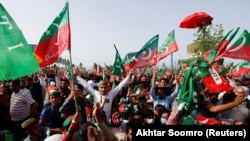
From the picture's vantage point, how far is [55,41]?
5.45 meters

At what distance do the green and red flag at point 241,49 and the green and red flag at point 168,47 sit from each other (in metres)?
3.10

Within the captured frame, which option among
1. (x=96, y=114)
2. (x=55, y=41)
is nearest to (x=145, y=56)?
(x=55, y=41)

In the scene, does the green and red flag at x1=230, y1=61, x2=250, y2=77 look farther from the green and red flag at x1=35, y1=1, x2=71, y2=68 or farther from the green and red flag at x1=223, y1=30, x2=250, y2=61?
the green and red flag at x1=35, y1=1, x2=71, y2=68

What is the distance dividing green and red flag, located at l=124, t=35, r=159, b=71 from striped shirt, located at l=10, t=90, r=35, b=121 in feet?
14.9

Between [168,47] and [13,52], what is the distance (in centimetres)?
656

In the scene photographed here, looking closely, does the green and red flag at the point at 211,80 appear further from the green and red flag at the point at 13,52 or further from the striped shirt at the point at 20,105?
the striped shirt at the point at 20,105

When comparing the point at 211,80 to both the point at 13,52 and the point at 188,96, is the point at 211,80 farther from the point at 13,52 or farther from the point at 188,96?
the point at 13,52

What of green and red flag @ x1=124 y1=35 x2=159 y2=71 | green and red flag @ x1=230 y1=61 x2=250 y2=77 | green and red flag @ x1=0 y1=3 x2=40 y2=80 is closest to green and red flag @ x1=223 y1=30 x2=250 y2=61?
green and red flag @ x1=124 y1=35 x2=159 y2=71

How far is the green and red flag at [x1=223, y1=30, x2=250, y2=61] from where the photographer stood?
259 inches

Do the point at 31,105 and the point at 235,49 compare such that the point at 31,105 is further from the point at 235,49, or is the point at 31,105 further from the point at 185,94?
the point at 235,49

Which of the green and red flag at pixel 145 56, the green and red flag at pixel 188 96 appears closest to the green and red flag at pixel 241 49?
the green and red flag at pixel 188 96

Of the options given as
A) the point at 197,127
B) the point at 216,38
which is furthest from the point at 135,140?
the point at 216,38

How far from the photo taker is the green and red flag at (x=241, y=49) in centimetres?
659

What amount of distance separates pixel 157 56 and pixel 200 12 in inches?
138
